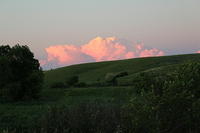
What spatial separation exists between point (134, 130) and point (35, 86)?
1077 inches

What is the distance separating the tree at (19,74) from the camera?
3273cm

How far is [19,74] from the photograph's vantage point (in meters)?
34.5

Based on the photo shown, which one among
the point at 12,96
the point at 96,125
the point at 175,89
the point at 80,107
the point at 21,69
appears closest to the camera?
the point at 175,89

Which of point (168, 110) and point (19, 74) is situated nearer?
point (168, 110)

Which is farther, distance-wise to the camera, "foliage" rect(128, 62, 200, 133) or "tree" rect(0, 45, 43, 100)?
"tree" rect(0, 45, 43, 100)

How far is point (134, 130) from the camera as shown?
796 cm

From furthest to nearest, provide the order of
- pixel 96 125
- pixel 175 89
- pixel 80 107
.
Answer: pixel 80 107
pixel 96 125
pixel 175 89

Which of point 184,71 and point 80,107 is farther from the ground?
point 184,71

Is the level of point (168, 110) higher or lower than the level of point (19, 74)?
lower

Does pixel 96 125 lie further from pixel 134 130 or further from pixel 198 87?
pixel 198 87

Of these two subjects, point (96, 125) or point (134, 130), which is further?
point (96, 125)

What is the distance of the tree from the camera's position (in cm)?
3273

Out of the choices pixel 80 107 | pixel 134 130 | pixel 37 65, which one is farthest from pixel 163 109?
pixel 37 65

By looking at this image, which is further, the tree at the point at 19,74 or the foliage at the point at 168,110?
the tree at the point at 19,74
